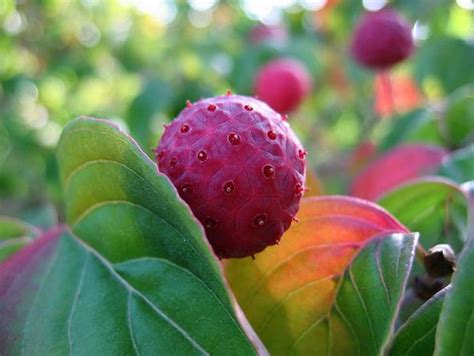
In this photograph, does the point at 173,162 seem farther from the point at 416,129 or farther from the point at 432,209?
the point at 416,129

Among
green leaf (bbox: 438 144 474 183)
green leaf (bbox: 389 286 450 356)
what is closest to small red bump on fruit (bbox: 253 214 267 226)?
green leaf (bbox: 389 286 450 356)

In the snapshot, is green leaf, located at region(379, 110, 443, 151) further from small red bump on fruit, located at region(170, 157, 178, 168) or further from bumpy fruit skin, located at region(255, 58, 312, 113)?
small red bump on fruit, located at region(170, 157, 178, 168)

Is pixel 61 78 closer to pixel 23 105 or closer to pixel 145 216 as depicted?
pixel 23 105

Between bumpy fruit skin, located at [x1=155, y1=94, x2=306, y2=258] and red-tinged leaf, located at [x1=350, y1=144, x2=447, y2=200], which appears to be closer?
bumpy fruit skin, located at [x1=155, y1=94, x2=306, y2=258]

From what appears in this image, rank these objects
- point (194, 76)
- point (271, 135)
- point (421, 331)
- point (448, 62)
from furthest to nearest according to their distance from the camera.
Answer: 1. point (194, 76)
2. point (448, 62)
3. point (271, 135)
4. point (421, 331)

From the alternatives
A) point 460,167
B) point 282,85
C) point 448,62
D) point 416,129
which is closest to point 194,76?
point 282,85

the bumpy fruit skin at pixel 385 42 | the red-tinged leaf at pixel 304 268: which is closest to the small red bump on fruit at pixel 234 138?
the red-tinged leaf at pixel 304 268

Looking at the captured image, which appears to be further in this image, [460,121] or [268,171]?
[460,121]
